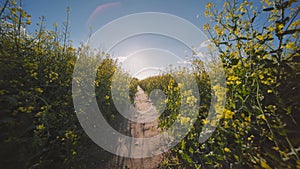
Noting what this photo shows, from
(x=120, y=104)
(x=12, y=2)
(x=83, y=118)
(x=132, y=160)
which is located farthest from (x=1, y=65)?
(x=120, y=104)

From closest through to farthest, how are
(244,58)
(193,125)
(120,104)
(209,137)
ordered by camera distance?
1. (244,58)
2. (209,137)
3. (193,125)
4. (120,104)

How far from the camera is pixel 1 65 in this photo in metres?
1.31

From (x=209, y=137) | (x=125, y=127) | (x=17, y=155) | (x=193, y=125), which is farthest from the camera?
(x=125, y=127)

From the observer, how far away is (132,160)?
233 centimetres

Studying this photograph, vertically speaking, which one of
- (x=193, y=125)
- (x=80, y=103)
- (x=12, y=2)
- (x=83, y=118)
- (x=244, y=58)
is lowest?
(x=193, y=125)

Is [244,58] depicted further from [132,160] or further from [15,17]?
[15,17]

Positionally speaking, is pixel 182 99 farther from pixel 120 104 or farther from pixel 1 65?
pixel 120 104

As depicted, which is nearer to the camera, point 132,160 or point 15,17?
point 15,17

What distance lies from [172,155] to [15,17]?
2.91 m

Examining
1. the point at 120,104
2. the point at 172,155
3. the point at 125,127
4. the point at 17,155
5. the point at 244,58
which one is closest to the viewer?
the point at 17,155

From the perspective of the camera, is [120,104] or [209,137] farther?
[120,104]

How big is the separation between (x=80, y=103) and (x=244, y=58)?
2.64 metres

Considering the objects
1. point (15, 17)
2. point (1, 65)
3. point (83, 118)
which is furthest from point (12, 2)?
point (83, 118)

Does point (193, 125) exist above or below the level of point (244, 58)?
below
